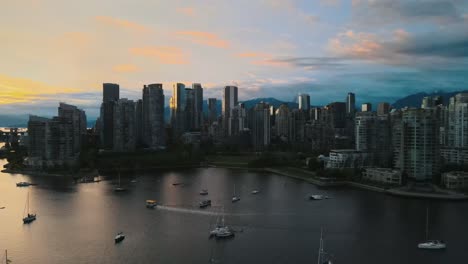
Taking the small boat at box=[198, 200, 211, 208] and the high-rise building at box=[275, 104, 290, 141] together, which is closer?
the small boat at box=[198, 200, 211, 208]

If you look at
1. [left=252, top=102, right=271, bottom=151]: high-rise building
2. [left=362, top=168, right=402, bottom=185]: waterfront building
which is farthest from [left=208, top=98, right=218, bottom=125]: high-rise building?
[left=362, top=168, right=402, bottom=185]: waterfront building

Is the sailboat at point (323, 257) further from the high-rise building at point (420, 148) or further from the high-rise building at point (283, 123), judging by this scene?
the high-rise building at point (283, 123)

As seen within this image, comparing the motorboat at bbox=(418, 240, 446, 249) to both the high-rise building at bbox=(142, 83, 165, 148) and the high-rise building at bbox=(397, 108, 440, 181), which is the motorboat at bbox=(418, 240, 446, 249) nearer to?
the high-rise building at bbox=(397, 108, 440, 181)

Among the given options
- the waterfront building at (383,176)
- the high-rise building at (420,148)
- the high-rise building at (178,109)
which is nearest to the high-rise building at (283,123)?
the high-rise building at (178,109)

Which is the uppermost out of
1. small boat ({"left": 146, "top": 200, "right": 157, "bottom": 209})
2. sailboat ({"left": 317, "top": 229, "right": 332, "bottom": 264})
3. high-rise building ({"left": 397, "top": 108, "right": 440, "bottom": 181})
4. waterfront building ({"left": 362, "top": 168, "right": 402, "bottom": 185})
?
high-rise building ({"left": 397, "top": 108, "right": 440, "bottom": 181})

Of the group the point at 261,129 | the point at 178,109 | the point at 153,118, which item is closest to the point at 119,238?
the point at 153,118

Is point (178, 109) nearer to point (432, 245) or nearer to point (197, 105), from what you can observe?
point (197, 105)

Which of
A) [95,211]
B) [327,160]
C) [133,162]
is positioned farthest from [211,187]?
[133,162]

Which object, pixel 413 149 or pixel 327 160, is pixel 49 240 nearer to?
pixel 413 149
